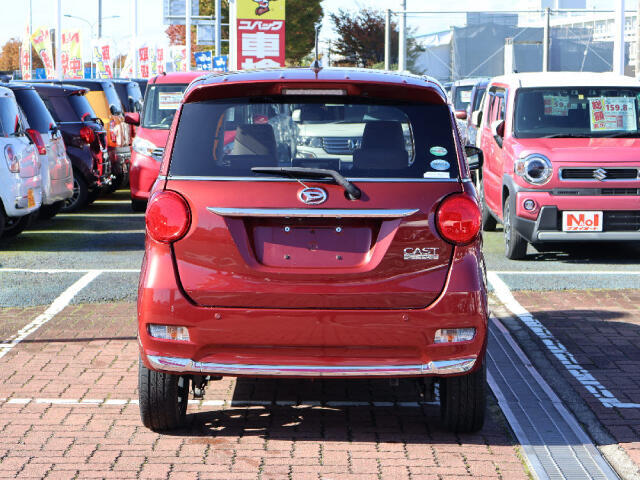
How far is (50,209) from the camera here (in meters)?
15.5

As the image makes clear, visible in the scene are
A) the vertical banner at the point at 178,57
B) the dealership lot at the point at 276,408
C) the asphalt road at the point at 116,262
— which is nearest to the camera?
the dealership lot at the point at 276,408

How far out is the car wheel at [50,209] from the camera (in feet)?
50.5

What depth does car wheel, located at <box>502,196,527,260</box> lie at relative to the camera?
11508 mm

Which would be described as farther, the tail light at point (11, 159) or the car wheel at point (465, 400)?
the tail light at point (11, 159)

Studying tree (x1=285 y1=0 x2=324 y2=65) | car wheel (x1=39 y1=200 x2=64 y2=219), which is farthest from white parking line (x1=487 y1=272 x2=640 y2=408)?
tree (x1=285 y1=0 x2=324 y2=65)

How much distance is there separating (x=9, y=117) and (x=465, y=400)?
8602mm

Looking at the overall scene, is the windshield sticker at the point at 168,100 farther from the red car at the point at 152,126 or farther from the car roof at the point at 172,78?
the car roof at the point at 172,78

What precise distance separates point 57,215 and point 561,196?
8.56 metres

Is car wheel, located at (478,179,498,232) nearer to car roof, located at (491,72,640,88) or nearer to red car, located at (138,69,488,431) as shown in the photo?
car roof, located at (491,72,640,88)

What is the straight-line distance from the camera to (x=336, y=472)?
489 centimetres

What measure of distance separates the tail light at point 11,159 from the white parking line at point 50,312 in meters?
2.09

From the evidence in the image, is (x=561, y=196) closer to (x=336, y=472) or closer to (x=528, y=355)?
(x=528, y=355)

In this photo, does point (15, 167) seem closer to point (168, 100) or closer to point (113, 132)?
point (168, 100)

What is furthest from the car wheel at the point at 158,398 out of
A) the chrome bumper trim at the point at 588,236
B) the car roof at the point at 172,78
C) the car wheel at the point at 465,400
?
the car roof at the point at 172,78
